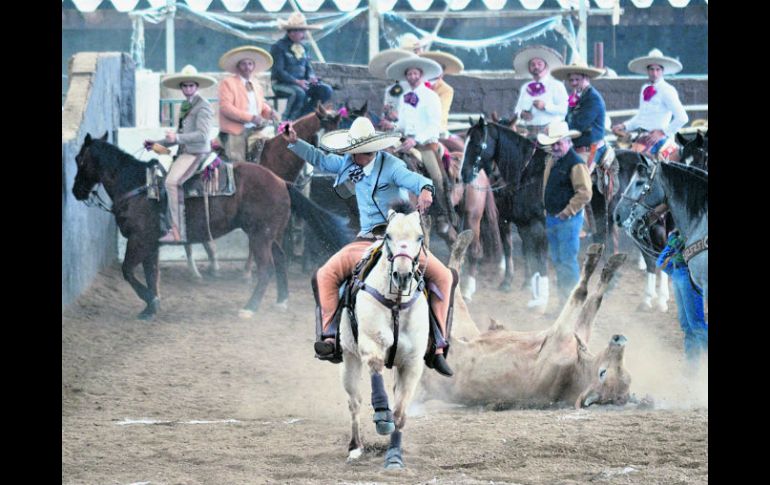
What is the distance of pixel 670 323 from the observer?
15.2 m

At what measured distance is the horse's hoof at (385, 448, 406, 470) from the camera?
9234 millimetres

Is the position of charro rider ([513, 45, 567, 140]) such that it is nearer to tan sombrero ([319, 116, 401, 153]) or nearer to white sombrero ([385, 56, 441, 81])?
white sombrero ([385, 56, 441, 81])

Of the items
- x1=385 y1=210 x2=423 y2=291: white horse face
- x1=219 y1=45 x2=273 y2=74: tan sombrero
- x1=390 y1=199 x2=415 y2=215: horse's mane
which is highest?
x1=219 y1=45 x2=273 y2=74: tan sombrero

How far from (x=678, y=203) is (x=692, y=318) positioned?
53.4 inches

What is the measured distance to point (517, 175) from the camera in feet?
51.3

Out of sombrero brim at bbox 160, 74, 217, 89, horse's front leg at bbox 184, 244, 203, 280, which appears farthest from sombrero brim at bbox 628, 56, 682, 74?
horse's front leg at bbox 184, 244, 203, 280

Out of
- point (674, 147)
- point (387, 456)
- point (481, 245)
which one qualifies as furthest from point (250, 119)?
point (387, 456)

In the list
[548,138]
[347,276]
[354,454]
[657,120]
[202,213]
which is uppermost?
[657,120]

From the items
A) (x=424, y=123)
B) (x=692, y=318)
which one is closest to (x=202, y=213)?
(x=424, y=123)

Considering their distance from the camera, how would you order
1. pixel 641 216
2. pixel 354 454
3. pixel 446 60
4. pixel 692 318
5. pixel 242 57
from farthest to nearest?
pixel 446 60
pixel 242 57
pixel 692 318
pixel 641 216
pixel 354 454

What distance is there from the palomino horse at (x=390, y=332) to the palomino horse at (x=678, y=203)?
2.75m

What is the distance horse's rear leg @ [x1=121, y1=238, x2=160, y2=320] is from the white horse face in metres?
6.87

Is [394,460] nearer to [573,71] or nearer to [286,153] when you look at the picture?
[286,153]

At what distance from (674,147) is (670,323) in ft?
7.23
